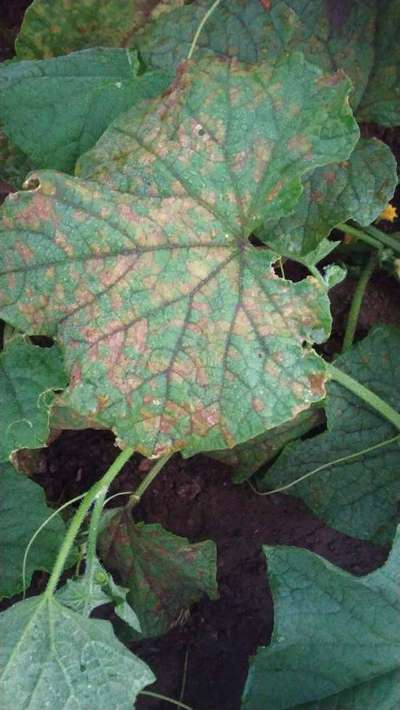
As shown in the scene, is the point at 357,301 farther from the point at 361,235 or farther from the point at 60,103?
the point at 60,103

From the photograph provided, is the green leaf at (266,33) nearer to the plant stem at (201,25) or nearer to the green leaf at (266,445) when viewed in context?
the plant stem at (201,25)

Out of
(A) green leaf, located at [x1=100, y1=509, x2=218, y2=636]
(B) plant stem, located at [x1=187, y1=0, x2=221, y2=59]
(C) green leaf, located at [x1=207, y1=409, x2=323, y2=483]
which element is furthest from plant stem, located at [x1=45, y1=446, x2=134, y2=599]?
(B) plant stem, located at [x1=187, y1=0, x2=221, y2=59]

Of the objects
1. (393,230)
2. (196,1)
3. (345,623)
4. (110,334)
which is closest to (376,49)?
(196,1)

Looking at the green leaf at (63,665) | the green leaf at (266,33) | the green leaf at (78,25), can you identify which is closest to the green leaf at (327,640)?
the green leaf at (63,665)

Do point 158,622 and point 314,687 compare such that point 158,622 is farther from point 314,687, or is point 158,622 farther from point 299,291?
point 299,291

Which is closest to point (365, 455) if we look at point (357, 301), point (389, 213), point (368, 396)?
point (368, 396)
